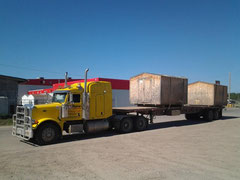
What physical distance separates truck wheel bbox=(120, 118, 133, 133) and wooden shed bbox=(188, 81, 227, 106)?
11.5 metres

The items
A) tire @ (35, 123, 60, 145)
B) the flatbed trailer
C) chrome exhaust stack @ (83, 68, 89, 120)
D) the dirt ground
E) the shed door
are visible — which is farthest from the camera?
the flatbed trailer

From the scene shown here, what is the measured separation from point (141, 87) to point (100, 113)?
557 cm

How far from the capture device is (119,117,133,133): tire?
11.8m

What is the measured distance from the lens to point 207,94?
20656 millimetres

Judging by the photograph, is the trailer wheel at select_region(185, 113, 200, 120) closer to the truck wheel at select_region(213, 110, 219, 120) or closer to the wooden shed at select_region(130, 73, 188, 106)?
the truck wheel at select_region(213, 110, 219, 120)

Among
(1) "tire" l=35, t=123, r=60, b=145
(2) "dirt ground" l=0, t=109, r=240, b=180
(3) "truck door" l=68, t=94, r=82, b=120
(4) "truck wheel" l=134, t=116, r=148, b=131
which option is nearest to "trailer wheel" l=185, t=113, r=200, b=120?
(4) "truck wheel" l=134, t=116, r=148, b=131

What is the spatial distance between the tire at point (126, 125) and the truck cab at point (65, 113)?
96 cm

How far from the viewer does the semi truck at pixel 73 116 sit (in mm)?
8805

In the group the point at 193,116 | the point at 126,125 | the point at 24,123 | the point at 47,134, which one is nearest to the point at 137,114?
the point at 126,125

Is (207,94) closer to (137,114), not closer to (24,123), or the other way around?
(137,114)

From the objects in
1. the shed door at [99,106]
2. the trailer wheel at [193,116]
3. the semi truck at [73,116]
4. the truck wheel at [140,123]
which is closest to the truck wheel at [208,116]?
the trailer wheel at [193,116]

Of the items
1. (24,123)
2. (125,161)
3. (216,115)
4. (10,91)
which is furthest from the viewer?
(10,91)

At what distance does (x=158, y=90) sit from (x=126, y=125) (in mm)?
3830

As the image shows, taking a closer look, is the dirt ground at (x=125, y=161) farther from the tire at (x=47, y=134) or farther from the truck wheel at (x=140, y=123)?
the truck wheel at (x=140, y=123)
